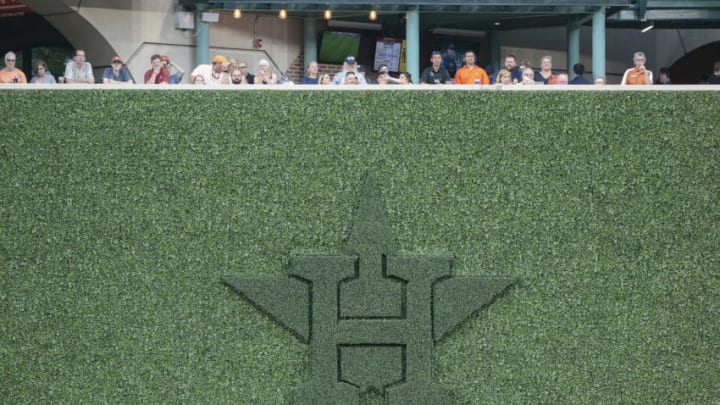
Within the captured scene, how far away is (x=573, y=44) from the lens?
19797 millimetres

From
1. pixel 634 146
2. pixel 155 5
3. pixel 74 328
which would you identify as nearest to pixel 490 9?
pixel 155 5

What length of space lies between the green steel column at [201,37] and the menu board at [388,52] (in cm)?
416

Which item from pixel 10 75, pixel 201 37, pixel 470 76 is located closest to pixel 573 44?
pixel 201 37

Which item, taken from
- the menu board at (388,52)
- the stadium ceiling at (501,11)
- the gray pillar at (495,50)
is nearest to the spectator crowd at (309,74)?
the stadium ceiling at (501,11)

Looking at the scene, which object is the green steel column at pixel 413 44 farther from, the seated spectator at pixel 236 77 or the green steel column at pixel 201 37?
the seated spectator at pixel 236 77

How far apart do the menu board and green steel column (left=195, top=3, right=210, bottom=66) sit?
4161 millimetres

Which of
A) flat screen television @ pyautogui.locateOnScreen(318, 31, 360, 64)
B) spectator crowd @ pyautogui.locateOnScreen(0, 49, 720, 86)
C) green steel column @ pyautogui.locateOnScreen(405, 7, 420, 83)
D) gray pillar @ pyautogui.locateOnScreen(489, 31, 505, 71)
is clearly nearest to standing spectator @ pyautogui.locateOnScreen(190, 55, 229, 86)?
spectator crowd @ pyautogui.locateOnScreen(0, 49, 720, 86)

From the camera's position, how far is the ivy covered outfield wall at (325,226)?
25.6 feet

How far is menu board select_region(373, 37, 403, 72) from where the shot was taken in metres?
20.8

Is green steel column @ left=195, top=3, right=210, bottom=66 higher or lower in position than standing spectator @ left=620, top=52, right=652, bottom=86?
higher

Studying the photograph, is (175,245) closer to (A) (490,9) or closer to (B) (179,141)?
(B) (179,141)

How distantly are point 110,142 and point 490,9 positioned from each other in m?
11.4

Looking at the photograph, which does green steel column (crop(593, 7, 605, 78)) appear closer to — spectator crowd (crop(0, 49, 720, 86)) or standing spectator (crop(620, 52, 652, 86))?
spectator crowd (crop(0, 49, 720, 86))

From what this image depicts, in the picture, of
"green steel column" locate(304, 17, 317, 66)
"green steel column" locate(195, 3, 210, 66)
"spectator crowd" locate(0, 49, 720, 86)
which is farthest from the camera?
"green steel column" locate(304, 17, 317, 66)
